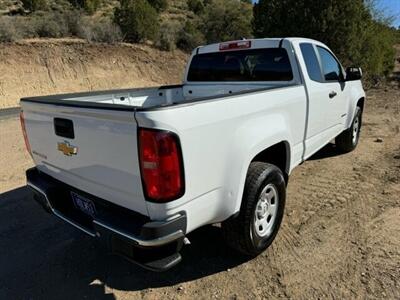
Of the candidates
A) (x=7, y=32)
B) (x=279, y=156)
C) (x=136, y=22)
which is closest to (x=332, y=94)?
(x=279, y=156)

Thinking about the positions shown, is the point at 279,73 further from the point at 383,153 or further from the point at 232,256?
the point at 383,153

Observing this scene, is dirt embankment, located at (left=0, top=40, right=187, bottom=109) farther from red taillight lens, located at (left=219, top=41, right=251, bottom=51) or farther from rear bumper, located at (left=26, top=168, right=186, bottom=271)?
rear bumper, located at (left=26, top=168, right=186, bottom=271)

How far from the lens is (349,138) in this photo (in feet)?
20.6

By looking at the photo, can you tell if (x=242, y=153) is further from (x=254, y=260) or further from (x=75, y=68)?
(x=75, y=68)

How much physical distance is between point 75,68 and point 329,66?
16.4m

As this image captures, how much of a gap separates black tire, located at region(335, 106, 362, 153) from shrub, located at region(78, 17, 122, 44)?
59.1ft

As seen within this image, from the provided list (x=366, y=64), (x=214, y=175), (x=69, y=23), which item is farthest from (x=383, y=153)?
(x=69, y=23)

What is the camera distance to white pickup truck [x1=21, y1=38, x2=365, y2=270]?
2.36m

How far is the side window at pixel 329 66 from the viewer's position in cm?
488

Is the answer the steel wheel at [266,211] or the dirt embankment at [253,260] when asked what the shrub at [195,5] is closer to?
the dirt embankment at [253,260]

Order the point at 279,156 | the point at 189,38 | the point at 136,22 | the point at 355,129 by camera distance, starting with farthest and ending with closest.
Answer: the point at 189,38 → the point at 136,22 → the point at 355,129 → the point at 279,156

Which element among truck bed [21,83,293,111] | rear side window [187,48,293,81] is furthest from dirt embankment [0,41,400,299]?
rear side window [187,48,293,81]

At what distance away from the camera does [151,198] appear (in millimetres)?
2395

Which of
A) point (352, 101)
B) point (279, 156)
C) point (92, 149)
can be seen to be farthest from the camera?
point (352, 101)
